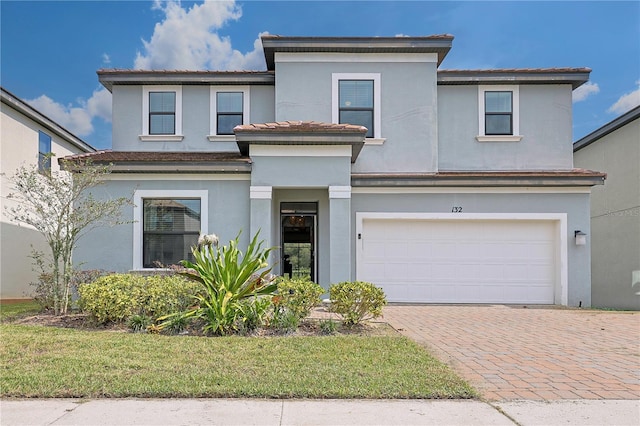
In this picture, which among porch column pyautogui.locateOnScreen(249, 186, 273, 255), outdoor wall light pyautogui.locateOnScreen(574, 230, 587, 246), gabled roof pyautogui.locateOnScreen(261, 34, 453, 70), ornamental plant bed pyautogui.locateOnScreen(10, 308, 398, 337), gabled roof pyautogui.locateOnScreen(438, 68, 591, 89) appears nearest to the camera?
ornamental plant bed pyautogui.locateOnScreen(10, 308, 398, 337)

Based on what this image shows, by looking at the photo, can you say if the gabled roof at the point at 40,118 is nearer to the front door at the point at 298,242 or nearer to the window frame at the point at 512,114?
the front door at the point at 298,242

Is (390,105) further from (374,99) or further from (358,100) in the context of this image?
(358,100)

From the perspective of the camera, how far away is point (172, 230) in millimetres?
11094

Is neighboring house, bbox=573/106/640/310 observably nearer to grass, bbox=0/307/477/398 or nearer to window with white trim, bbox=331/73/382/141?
window with white trim, bbox=331/73/382/141

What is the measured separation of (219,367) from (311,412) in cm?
159

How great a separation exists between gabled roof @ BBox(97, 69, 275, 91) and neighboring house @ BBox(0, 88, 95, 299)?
3.25 m

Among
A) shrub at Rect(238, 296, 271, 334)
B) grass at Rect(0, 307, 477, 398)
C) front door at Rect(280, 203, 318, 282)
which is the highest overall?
front door at Rect(280, 203, 318, 282)

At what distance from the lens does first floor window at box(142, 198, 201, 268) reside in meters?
Answer: 11.1

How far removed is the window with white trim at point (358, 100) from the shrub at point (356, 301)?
6.24m

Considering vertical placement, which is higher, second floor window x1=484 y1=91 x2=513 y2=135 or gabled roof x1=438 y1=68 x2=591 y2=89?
gabled roof x1=438 y1=68 x2=591 y2=89

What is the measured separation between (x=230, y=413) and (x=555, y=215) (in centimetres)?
1077

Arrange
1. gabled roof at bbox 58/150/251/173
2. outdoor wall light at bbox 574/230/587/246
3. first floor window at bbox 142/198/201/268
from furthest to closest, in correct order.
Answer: outdoor wall light at bbox 574/230/587/246 → first floor window at bbox 142/198/201/268 → gabled roof at bbox 58/150/251/173

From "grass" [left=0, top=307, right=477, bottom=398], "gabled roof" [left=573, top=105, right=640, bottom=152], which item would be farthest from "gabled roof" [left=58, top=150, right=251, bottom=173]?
"gabled roof" [left=573, top=105, right=640, bottom=152]

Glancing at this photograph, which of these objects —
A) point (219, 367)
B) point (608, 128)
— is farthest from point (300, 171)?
point (608, 128)
